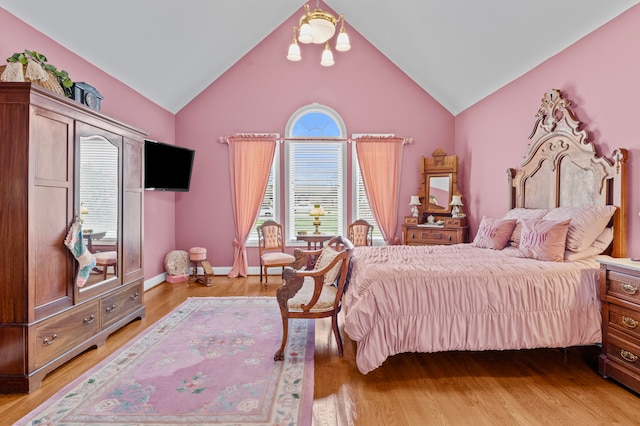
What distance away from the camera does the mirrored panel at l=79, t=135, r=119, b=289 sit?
9.02 ft

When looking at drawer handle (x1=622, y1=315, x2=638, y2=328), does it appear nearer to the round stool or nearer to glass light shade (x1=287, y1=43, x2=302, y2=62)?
glass light shade (x1=287, y1=43, x2=302, y2=62)

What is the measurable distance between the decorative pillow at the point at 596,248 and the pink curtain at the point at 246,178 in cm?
419

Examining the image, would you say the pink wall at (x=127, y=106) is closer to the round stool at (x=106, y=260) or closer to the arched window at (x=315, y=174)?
the round stool at (x=106, y=260)

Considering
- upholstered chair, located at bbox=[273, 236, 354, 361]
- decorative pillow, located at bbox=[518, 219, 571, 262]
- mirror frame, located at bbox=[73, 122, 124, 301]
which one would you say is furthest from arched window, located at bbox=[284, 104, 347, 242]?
decorative pillow, located at bbox=[518, 219, 571, 262]

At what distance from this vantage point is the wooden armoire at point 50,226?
2189mm

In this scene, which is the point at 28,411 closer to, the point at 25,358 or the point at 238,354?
the point at 25,358

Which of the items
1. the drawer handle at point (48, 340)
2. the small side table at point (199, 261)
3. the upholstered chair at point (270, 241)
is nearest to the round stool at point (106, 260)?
the drawer handle at point (48, 340)

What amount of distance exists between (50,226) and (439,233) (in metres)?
4.60

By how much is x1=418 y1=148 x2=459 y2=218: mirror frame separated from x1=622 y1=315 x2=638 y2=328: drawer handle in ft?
10.1

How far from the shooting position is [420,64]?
5.13 metres

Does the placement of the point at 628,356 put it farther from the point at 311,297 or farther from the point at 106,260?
the point at 106,260

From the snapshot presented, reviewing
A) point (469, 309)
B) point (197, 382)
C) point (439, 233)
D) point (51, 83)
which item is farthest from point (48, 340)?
point (439, 233)

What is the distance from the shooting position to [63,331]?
2.49 m

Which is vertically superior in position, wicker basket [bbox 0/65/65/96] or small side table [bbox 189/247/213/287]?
wicker basket [bbox 0/65/65/96]
